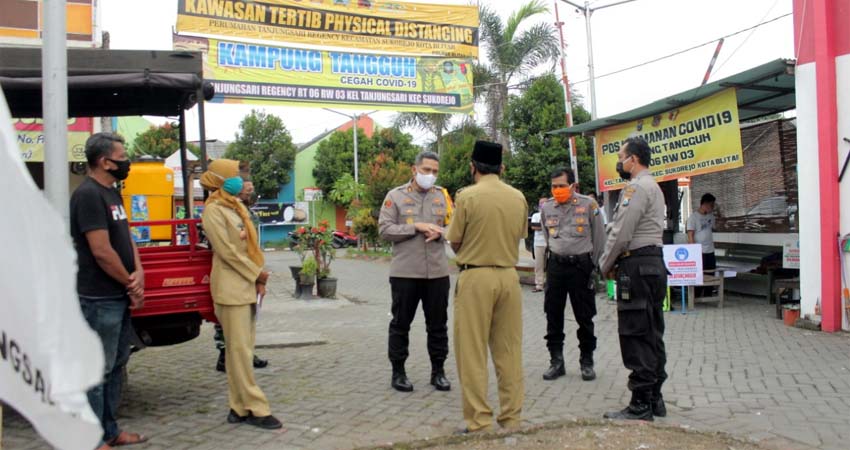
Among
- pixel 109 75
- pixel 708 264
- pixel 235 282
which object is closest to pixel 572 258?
pixel 235 282

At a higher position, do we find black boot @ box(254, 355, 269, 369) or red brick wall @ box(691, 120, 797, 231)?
red brick wall @ box(691, 120, 797, 231)

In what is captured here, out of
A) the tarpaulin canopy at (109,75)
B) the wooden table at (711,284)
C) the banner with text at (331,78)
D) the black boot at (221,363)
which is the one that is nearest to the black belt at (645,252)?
the tarpaulin canopy at (109,75)

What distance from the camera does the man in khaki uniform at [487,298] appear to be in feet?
14.3

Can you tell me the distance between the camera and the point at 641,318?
467 centimetres

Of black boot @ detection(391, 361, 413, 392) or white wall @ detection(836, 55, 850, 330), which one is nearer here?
black boot @ detection(391, 361, 413, 392)

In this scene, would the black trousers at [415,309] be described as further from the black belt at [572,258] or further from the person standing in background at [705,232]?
the person standing in background at [705,232]

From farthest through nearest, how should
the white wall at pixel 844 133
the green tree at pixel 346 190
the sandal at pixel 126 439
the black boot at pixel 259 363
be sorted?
the green tree at pixel 346 190 < the white wall at pixel 844 133 < the black boot at pixel 259 363 < the sandal at pixel 126 439

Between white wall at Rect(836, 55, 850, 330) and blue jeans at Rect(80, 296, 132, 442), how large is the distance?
7446 millimetres

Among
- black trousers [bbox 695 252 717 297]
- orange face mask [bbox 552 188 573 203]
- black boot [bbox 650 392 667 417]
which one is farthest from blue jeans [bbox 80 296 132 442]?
black trousers [bbox 695 252 717 297]

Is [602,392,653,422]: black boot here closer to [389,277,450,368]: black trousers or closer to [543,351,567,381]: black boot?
[543,351,567,381]: black boot

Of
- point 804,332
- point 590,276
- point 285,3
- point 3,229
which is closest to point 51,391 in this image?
point 3,229

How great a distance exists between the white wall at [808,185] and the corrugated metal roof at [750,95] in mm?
357

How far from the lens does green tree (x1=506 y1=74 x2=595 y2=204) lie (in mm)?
16719

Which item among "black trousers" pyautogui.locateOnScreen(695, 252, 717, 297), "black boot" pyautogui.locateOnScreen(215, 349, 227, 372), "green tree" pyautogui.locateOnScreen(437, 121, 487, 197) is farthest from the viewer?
"green tree" pyautogui.locateOnScreen(437, 121, 487, 197)
